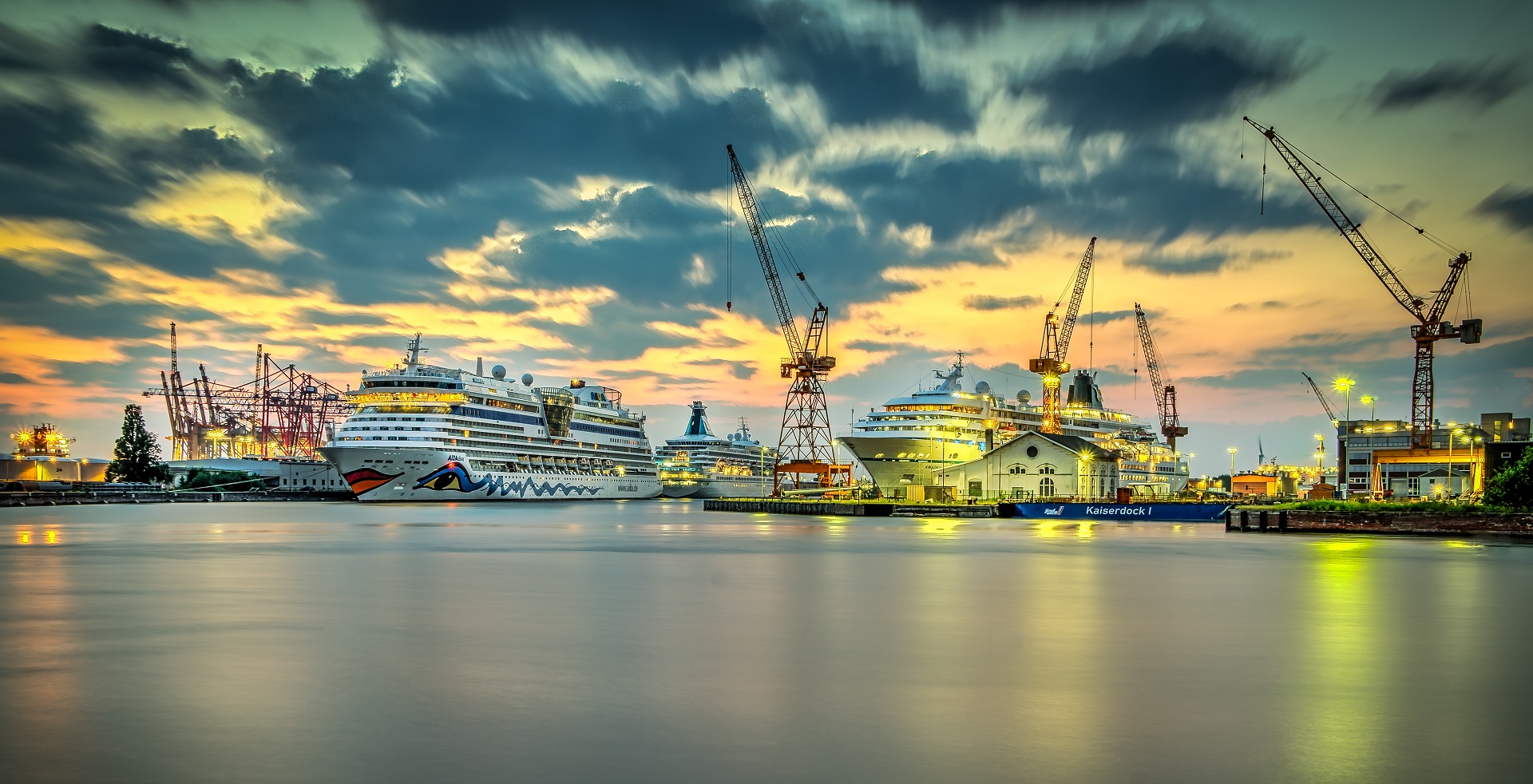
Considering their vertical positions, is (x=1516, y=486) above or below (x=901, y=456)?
below

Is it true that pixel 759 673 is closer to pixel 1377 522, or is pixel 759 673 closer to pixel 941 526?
pixel 1377 522

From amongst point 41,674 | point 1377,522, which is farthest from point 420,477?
point 41,674

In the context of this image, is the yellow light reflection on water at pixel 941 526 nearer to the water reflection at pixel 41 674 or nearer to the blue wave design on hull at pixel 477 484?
the water reflection at pixel 41 674

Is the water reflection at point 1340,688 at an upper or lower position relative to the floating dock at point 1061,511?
upper

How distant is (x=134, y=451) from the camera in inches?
5743

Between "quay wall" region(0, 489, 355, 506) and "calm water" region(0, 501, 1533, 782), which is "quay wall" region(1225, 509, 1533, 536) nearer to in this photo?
"calm water" region(0, 501, 1533, 782)

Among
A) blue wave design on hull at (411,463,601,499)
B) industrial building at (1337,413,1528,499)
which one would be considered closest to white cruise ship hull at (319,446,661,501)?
blue wave design on hull at (411,463,601,499)

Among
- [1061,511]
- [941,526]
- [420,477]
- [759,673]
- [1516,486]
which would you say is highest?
[1516,486]

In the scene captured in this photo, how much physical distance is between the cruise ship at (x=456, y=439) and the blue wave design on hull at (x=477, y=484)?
0.10 meters

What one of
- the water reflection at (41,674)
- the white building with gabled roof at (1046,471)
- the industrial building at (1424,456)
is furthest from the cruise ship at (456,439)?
the industrial building at (1424,456)

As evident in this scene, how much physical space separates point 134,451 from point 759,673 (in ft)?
529

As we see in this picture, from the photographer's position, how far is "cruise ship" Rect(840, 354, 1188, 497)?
105000mm

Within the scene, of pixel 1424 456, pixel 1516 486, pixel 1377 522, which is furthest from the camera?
pixel 1424 456

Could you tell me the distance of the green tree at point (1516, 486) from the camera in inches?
2005
